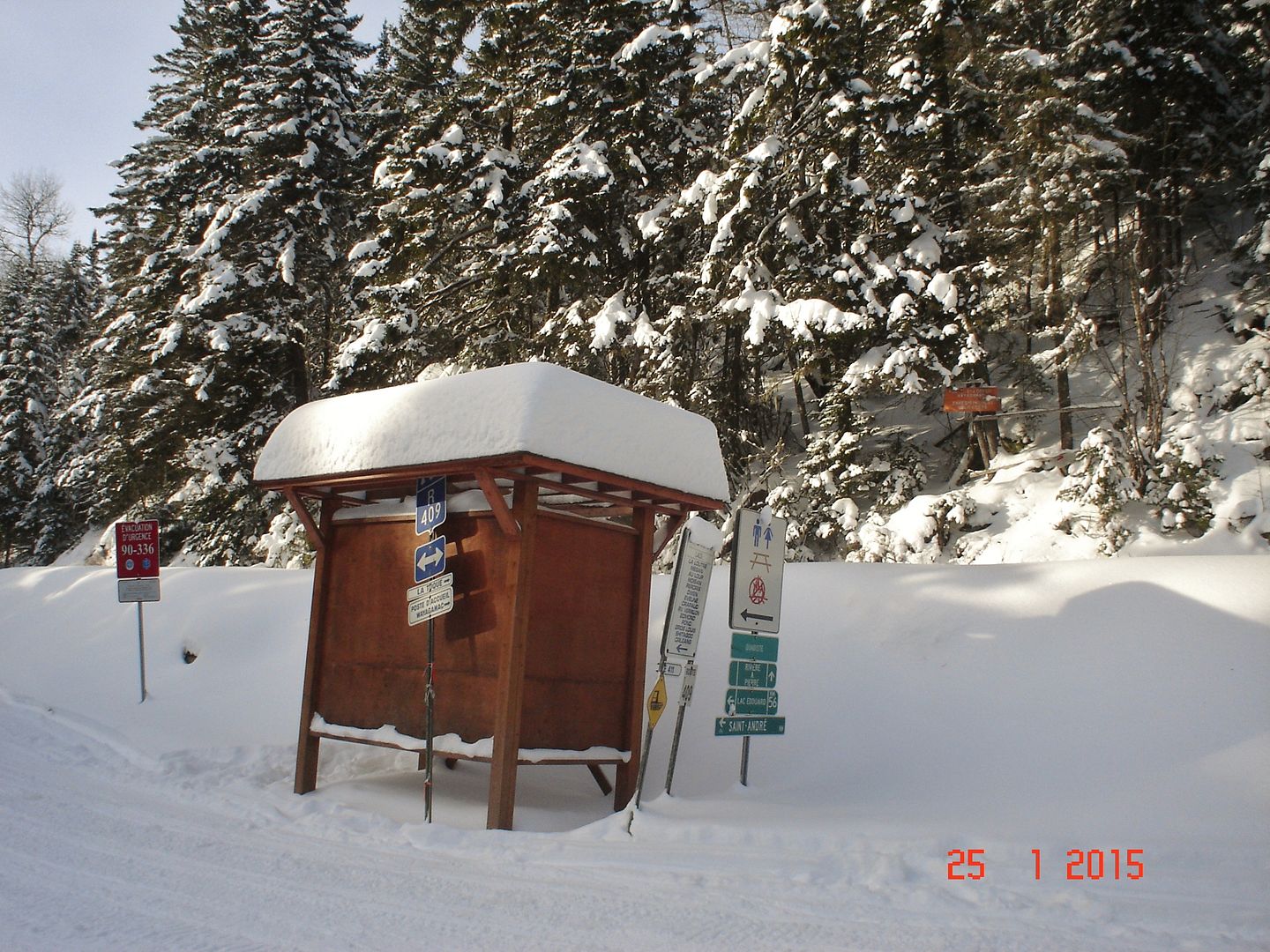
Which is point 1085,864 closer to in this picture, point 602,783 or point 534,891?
point 534,891

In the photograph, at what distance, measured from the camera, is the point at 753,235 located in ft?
49.9

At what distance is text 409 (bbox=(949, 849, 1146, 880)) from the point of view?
17.0 feet

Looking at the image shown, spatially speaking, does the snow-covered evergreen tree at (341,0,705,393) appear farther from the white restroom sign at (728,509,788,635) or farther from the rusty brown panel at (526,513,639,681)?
the white restroom sign at (728,509,788,635)

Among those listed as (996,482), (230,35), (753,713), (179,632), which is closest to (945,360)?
(996,482)

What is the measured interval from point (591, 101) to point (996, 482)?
10.2m

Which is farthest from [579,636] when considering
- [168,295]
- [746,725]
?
[168,295]

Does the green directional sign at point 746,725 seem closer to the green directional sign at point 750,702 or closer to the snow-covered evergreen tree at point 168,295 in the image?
the green directional sign at point 750,702

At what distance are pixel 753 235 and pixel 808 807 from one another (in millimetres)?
10737

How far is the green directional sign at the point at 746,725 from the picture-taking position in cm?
728

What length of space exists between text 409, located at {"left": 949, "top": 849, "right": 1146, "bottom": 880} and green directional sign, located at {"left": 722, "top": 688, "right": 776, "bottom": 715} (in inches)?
87.6

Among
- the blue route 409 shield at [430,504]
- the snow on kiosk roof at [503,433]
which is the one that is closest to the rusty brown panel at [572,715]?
the blue route 409 shield at [430,504]

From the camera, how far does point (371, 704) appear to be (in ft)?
26.8

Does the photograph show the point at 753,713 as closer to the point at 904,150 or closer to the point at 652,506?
the point at 652,506

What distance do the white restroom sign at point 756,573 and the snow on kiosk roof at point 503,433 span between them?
47 cm
